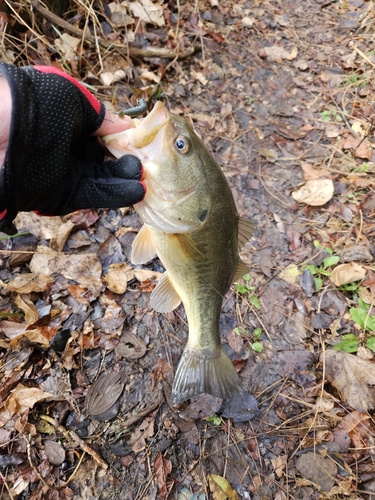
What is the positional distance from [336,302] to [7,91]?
301cm

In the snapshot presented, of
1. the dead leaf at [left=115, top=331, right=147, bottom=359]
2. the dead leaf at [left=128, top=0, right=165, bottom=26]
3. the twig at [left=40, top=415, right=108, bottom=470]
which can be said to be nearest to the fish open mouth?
the dead leaf at [left=115, top=331, right=147, bottom=359]

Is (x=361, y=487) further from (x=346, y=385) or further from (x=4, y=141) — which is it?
(x=4, y=141)

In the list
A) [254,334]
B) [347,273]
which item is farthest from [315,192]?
[254,334]

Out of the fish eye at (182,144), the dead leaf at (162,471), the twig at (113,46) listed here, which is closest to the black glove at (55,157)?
the fish eye at (182,144)

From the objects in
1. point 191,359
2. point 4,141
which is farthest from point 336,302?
point 4,141

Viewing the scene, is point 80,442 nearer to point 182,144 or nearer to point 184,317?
point 184,317

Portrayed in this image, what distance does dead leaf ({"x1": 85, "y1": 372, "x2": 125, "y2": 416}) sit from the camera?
2.36 meters

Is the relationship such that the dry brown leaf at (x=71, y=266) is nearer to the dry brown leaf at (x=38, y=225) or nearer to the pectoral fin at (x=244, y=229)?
the dry brown leaf at (x=38, y=225)

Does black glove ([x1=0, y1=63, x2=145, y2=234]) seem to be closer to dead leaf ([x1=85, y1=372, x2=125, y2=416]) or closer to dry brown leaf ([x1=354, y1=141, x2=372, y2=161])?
dead leaf ([x1=85, y1=372, x2=125, y2=416])

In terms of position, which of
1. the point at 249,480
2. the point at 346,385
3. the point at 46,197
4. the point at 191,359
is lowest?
the point at 249,480

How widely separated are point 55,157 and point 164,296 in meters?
1.18

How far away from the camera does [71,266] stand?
291 centimetres

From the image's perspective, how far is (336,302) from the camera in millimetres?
3275

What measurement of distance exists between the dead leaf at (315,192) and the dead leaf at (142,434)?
2.71 m
